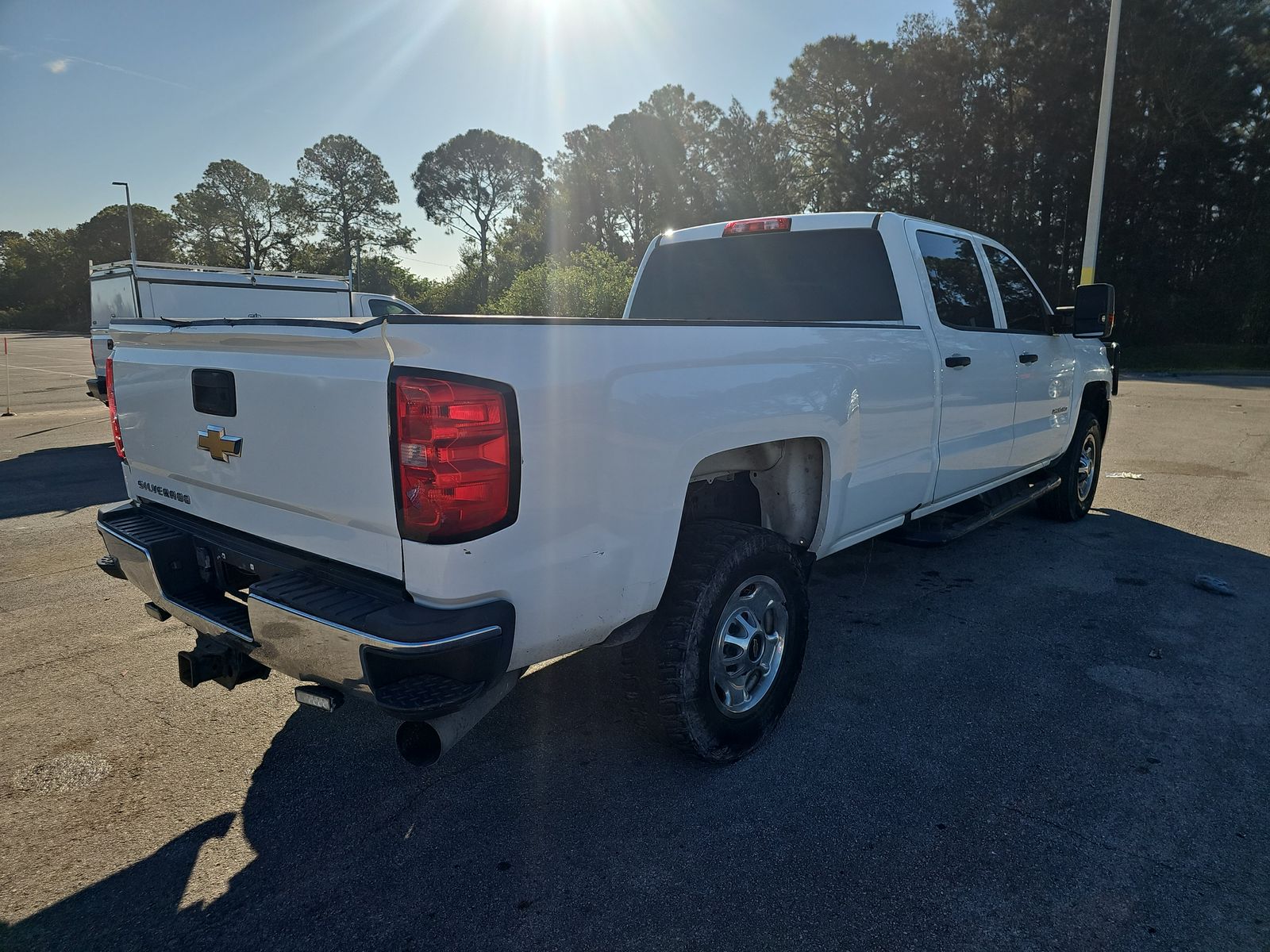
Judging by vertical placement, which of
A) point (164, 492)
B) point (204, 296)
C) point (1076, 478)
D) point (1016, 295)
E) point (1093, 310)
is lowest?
point (1076, 478)

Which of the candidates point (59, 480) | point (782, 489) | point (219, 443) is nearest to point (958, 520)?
point (782, 489)

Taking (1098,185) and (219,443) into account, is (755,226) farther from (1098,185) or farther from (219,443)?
(1098,185)

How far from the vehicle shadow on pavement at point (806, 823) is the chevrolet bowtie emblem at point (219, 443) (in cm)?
119

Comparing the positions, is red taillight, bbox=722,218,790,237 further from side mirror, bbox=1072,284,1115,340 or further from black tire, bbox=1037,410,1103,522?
black tire, bbox=1037,410,1103,522

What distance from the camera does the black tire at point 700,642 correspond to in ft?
8.83

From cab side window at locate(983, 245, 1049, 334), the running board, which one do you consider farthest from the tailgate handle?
cab side window at locate(983, 245, 1049, 334)

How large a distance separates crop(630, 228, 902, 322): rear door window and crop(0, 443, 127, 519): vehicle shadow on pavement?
5.24m

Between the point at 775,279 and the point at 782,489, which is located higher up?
the point at 775,279

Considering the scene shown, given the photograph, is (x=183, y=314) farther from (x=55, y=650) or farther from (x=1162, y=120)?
(x=1162, y=120)

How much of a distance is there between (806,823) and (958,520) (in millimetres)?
2750

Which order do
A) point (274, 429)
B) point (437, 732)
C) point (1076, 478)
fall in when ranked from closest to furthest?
point (437, 732)
point (274, 429)
point (1076, 478)

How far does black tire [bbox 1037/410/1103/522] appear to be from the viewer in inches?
246

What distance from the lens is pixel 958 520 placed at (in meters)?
4.84

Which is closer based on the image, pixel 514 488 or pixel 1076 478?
pixel 514 488
